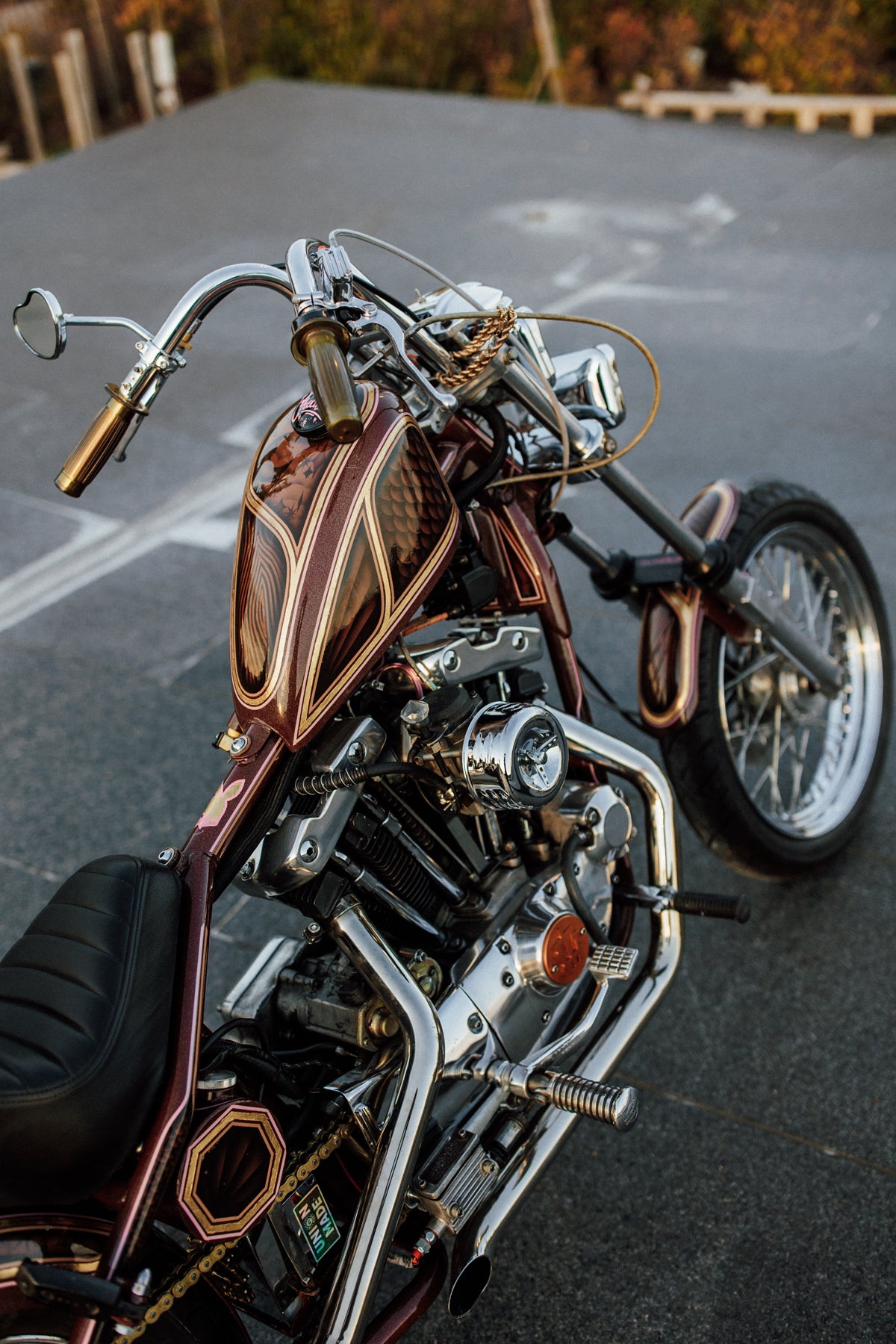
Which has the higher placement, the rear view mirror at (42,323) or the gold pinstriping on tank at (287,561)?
the rear view mirror at (42,323)

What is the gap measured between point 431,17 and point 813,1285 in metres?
12.4

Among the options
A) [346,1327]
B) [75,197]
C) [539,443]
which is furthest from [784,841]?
[75,197]

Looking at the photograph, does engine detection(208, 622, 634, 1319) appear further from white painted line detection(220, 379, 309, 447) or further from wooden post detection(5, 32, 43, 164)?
wooden post detection(5, 32, 43, 164)

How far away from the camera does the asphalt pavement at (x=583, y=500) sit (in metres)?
2.07

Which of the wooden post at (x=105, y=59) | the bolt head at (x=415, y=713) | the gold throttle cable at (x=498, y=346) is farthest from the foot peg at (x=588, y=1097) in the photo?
the wooden post at (x=105, y=59)

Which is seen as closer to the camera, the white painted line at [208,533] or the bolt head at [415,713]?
the bolt head at [415,713]

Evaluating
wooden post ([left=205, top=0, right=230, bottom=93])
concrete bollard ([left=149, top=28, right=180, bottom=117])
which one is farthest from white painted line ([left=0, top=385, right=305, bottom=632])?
wooden post ([left=205, top=0, right=230, bottom=93])

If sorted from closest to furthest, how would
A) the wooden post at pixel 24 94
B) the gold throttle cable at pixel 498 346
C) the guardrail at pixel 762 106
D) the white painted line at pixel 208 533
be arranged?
the gold throttle cable at pixel 498 346, the white painted line at pixel 208 533, the guardrail at pixel 762 106, the wooden post at pixel 24 94

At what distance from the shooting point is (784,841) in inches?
99.8

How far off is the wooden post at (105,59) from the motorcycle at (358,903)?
12.5 metres

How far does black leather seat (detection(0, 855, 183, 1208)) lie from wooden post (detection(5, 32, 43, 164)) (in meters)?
12.4

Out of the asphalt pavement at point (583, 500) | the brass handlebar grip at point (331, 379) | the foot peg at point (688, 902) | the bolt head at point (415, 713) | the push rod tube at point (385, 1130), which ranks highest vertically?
the brass handlebar grip at point (331, 379)

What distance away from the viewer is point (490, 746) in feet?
5.57

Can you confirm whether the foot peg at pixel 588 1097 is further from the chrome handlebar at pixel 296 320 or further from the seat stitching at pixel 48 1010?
the chrome handlebar at pixel 296 320
